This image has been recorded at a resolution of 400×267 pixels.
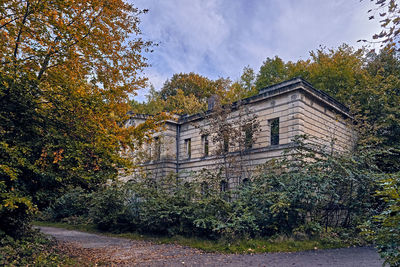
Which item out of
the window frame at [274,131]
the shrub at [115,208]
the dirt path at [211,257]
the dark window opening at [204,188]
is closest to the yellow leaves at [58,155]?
the dirt path at [211,257]

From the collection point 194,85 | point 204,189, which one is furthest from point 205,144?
point 194,85

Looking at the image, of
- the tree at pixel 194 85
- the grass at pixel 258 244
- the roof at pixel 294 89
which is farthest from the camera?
the tree at pixel 194 85

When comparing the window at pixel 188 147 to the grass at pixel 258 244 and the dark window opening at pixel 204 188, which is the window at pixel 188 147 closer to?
the dark window opening at pixel 204 188

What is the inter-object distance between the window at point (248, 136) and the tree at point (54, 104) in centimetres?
1077

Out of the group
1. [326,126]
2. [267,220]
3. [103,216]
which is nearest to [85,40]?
[267,220]

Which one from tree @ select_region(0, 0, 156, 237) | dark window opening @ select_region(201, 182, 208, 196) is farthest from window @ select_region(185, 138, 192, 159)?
tree @ select_region(0, 0, 156, 237)

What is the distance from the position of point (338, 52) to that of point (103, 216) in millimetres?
25911

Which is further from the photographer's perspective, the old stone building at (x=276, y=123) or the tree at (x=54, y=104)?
the old stone building at (x=276, y=123)

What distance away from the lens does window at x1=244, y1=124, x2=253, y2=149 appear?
18719 mm

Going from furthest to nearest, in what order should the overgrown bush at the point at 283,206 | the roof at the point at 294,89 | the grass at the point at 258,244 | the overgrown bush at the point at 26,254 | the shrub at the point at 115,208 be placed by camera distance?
1. the roof at the point at 294,89
2. the shrub at the point at 115,208
3. the overgrown bush at the point at 283,206
4. the grass at the point at 258,244
5. the overgrown bush at the point at 26,254

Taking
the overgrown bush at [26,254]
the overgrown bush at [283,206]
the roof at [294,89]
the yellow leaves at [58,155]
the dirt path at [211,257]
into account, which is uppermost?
the roof at [294,89]

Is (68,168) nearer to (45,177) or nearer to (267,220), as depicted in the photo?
(45,177)

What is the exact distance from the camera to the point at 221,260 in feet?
27.8

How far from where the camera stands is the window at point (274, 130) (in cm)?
1942
